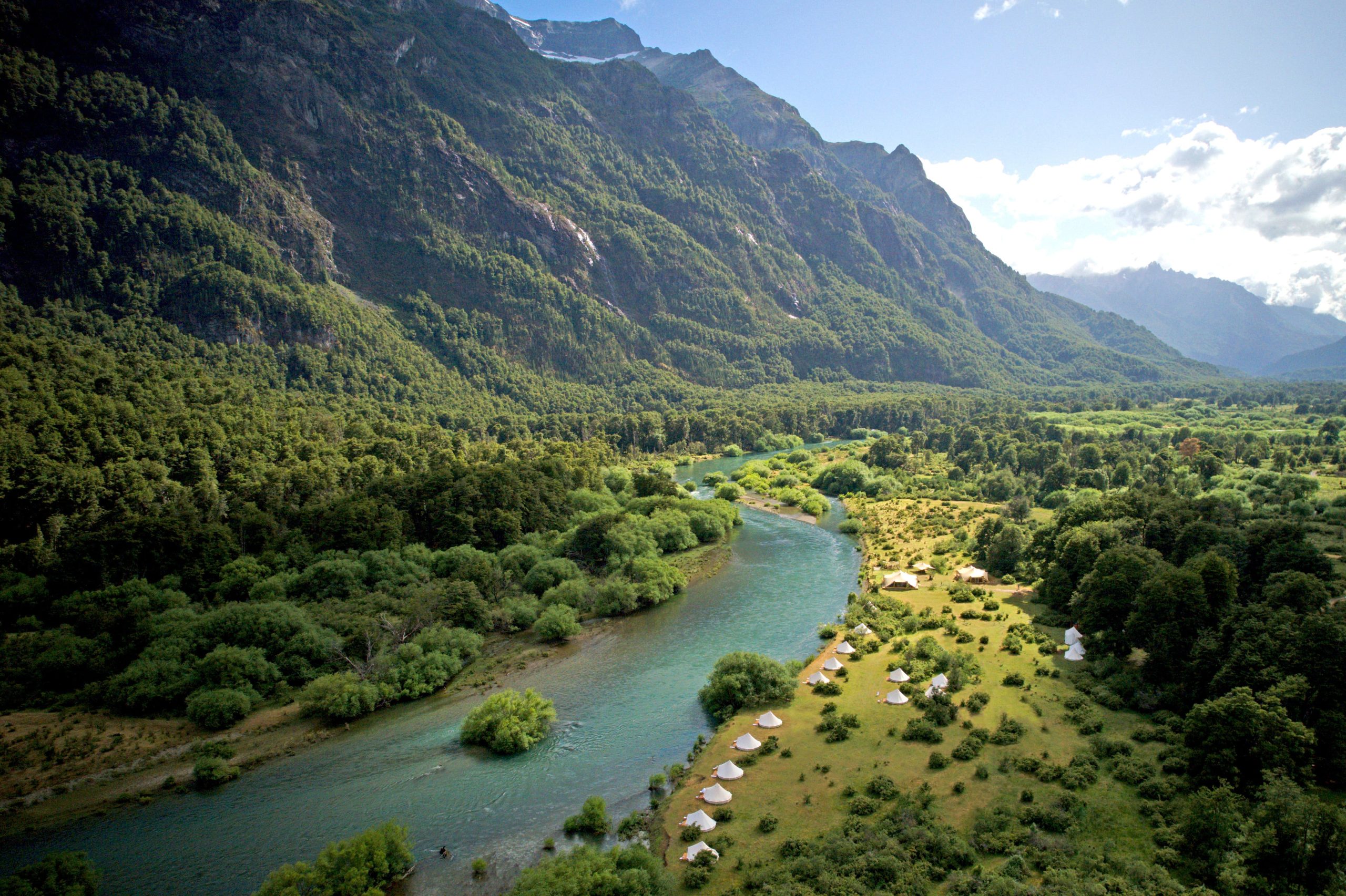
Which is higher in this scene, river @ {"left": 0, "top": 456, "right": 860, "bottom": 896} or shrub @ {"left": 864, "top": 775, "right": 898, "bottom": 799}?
shrub @ {"left": 864, "top": 775, "right": 898, "bottom": 799}

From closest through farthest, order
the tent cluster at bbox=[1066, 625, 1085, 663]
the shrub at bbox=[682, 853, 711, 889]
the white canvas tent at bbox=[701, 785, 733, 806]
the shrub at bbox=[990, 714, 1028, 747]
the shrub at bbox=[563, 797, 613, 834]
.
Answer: the shrub at bbox=[682, 853, 711, 889] → the shrub at bbox=[563, 797, 613, 834] → the white canvas tent at bbox=[701, 785, 733, 806] → the shrub at bbox=[990, 714, 1028, 747] → the tent cluster at bbox=[1066, 625, 1085, 663]

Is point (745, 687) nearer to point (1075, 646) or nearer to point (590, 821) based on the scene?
point (590, 821)

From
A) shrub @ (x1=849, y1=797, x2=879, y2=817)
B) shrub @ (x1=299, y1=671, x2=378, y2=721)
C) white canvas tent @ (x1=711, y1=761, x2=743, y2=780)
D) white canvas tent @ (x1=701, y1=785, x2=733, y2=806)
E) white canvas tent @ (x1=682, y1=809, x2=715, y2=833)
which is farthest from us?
shrub @ (x1=299, y1=671, x2=378, y2=721)

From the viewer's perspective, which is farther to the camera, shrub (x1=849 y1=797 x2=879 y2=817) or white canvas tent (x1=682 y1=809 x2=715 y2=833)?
white canvas tent (x1=682 y1=809 x2=715 y2=833)

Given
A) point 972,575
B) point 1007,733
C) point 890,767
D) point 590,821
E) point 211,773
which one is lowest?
point 590,821

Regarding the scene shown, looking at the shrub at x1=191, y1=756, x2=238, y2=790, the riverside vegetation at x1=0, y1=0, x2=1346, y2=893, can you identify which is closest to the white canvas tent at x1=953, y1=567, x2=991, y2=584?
the riverside vegetation at x1=0, y1=0, x2=1346, y2=893

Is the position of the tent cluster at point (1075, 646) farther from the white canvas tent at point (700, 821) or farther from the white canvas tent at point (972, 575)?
the white canvas tent at point (700, 821)

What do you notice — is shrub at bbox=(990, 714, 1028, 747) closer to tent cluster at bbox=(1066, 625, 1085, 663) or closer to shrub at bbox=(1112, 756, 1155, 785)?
shrub at bbox=(1112, 756, 1155, 785)

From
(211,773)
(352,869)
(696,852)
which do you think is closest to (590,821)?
(696,852)

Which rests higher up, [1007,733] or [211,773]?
[1007,733]
